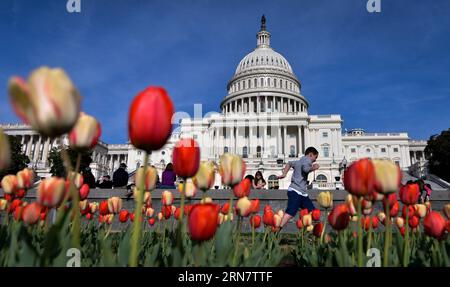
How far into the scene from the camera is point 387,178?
4.59ft

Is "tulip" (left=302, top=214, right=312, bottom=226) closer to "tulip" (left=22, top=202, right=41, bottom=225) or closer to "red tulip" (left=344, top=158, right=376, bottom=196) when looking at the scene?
"red tulip" (left=344, top=158, right=376, bottom=196)

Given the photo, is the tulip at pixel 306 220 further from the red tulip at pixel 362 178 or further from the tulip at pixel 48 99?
the tulip at pixel 48 99

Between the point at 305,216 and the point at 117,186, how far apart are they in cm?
761

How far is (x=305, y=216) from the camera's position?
130 inches

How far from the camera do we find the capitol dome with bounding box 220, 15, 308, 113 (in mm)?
72125

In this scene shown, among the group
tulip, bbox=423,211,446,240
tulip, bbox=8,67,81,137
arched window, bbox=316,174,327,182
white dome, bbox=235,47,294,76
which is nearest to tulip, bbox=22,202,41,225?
tulip, bbox=8,67,81,137

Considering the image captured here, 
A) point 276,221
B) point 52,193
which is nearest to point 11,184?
point 52,193

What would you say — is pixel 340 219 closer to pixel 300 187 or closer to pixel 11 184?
pixel 11 184

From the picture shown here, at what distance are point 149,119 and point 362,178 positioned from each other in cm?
95

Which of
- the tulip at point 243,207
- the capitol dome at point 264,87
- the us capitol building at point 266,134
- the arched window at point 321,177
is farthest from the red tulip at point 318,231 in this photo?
the capitol dome at point 264,87

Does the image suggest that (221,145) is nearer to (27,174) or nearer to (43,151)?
(43,151)

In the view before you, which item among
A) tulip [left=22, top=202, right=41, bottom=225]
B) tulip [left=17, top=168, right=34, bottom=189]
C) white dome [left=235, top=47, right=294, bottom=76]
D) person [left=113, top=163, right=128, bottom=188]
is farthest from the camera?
white dome [left=235, top=47, right=294, bottom=76]
